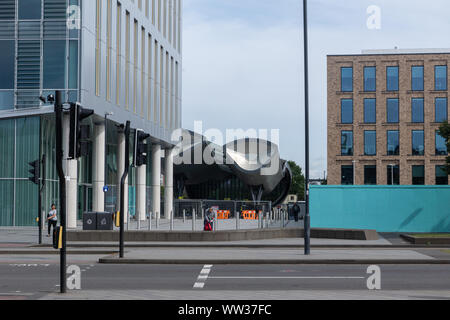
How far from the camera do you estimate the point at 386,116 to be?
267 ft

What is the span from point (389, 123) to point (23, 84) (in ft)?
166

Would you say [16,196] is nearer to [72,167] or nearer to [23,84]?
[72,167]

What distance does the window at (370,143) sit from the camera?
81.1m

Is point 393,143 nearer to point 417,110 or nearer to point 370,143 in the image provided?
point 370,143

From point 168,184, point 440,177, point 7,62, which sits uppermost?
point 7,62

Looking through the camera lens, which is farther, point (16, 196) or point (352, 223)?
point (16, 196)

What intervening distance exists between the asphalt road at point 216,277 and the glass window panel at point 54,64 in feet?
72.4

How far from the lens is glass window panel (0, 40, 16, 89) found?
42719 millimetres

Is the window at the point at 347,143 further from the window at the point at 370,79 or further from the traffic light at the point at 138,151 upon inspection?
the traffic light at the point at 138,151

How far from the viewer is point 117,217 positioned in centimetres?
2162

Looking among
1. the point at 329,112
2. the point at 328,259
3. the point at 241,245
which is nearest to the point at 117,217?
the point at 328,259

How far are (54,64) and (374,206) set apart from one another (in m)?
21.4

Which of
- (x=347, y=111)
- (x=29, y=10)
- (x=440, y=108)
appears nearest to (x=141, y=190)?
(x=29, y=10)

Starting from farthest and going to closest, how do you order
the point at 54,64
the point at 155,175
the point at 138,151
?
the point at 155,175, the point at 54,64, the point at 138,151
